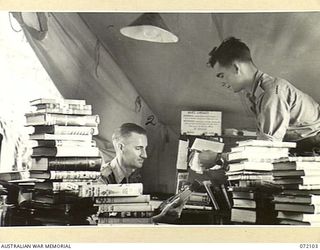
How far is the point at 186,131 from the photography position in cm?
127

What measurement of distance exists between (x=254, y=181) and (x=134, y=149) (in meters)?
0.27

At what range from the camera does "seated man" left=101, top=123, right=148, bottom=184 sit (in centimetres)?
127

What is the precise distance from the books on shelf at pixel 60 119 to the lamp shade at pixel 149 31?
0.64ft

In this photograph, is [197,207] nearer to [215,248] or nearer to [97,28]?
[215,248]

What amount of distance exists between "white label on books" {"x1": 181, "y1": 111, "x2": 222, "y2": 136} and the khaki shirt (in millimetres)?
85

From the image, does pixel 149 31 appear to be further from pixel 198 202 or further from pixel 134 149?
pixel 198 202

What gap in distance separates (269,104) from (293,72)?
87 mm

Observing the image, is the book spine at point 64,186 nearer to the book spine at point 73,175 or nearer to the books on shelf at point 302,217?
the book spine at point 73,175

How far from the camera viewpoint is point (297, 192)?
125cm

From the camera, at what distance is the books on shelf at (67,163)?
1.27 metres

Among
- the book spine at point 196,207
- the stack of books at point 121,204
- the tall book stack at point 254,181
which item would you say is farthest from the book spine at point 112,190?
the tall book stack at point 254,181

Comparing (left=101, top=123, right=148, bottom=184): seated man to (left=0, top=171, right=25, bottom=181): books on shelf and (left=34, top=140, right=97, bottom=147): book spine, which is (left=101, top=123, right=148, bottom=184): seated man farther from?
(left=0, top=171, right=25, bottom=181): books on shelf

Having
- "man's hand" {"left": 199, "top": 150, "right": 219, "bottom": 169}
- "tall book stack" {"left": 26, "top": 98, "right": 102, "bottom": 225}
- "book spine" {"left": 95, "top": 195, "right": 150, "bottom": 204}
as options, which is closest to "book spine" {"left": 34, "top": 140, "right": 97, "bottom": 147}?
"tall book stack" {"left": 26, "top": 98, "right": 102, "bottom": 225}

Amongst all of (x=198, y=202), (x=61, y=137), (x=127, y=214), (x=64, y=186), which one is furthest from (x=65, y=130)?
(x=198, y=202)
